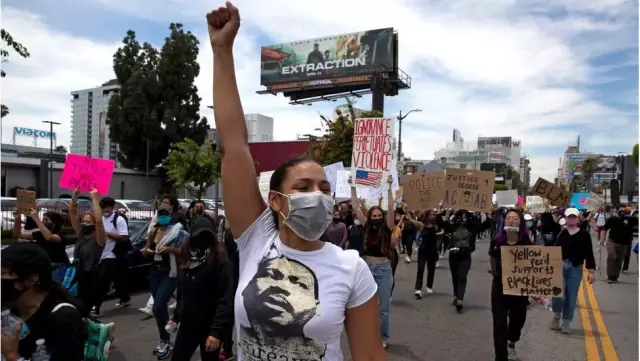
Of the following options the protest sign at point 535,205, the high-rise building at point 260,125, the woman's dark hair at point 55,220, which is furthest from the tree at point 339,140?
the high-rise building at point 260,125

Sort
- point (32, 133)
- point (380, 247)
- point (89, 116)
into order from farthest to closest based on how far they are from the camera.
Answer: point (89, 116) < point (32, 133) < point (380, 247)

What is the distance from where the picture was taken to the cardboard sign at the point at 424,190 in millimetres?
10539

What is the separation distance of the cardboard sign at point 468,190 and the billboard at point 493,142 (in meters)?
180

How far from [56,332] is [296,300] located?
1532mm

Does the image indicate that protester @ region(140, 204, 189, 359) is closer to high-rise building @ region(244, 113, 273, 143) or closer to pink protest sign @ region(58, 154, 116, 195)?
pink protest sign @ region(58, 154, 116, 195)

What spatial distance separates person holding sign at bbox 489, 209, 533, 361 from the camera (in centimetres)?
596

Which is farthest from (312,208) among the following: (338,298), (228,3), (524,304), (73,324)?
(524,304)

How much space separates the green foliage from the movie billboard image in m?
13.8

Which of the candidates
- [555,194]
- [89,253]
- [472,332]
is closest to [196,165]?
[555,194]

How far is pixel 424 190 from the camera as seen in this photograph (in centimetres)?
1072

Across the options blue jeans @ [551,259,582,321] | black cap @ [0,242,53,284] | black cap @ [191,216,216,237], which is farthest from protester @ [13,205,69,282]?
blue jeans @ [551,259,582,321]

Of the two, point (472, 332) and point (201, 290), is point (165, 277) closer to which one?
point (201, 290)


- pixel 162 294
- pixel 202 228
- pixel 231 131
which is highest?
pixel 231 131

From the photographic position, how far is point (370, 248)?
7.32 meters
